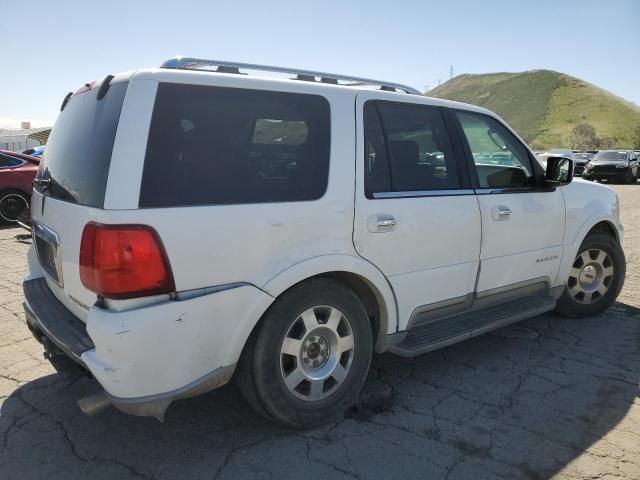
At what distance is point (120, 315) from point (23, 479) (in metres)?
1.00

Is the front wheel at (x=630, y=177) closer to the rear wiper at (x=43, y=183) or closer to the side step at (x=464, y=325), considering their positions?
the side step at (x=464, y=325)

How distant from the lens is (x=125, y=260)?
2178mm

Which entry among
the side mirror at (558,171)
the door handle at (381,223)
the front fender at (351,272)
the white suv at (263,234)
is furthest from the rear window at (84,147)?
the side mirror at (558,171)

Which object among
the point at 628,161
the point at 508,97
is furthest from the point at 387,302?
the point at 508,97

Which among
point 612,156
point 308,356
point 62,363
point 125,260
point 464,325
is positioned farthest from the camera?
point 612,156

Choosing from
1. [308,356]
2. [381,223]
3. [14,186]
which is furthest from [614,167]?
[308,356]

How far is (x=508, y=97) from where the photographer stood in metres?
125

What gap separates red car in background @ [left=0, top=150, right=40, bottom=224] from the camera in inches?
371

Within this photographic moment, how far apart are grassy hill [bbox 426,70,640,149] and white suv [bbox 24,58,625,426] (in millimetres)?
89425

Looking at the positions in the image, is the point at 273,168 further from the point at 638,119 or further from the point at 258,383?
the point at 638,119

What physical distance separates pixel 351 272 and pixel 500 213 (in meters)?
1.36

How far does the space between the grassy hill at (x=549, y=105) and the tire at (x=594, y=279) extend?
8759 cm

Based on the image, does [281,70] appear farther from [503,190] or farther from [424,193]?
[503,190]

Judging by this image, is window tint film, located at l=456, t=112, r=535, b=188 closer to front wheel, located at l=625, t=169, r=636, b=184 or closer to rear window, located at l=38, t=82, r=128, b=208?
rear window, located at l=38, t=82, r=128, b=208
